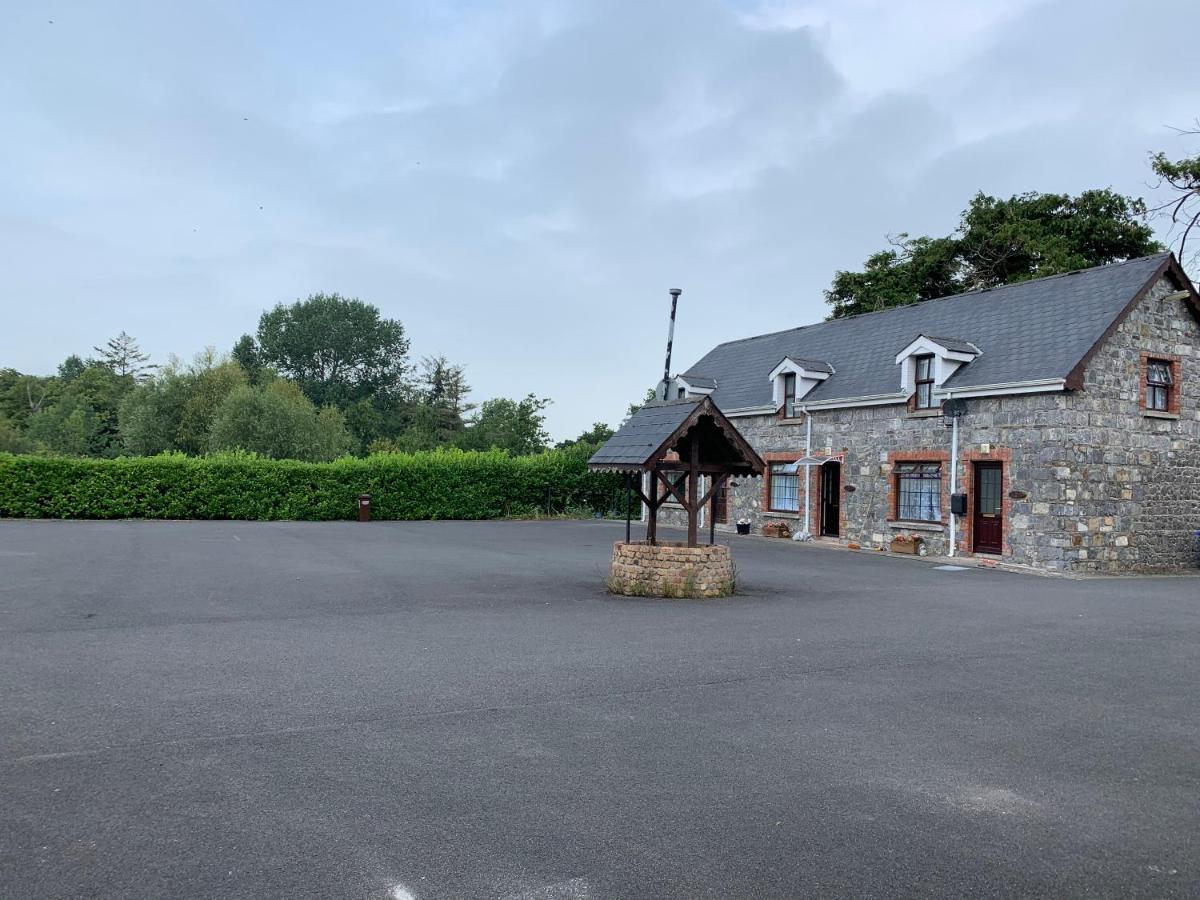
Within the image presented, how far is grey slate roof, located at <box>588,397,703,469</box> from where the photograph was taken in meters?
14.1

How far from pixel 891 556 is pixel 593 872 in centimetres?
1966

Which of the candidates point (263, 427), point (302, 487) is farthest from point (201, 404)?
point (302, 487)

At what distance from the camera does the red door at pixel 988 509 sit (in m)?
21.0

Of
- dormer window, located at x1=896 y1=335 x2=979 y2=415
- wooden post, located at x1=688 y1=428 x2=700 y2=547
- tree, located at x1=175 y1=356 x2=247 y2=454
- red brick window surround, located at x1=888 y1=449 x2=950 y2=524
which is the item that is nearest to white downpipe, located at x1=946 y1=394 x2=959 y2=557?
red brick window surround, located at x1=888 y1=449 x2=950 y2=524

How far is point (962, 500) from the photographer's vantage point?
2111cm

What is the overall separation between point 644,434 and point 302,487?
20698mm

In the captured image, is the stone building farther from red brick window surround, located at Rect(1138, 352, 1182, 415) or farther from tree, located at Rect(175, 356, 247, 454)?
tree, located at Rect(175, 356, 247, 454)

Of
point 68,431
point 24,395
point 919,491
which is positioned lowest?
point 919,491

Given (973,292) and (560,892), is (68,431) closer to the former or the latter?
(973,292)

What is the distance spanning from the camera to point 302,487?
104 ft

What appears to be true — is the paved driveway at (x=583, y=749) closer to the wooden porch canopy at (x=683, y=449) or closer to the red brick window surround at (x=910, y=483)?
the wooden porch canopy at (x=683, y=449)

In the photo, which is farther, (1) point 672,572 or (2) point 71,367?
(2) point 71,367

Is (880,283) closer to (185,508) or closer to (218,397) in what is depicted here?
(185,508)

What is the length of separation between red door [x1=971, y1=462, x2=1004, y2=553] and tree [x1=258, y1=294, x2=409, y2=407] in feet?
201
